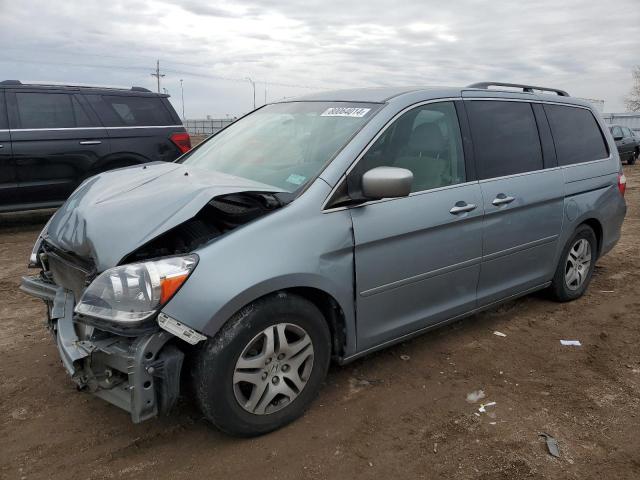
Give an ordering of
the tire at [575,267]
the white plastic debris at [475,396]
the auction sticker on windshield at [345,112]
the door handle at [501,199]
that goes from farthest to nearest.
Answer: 1. the tire at [575,267]
2. the door handle at [501,199]
3. the auction sticker on windshield at [345,112]
4. the white plastic debris at [475,396]

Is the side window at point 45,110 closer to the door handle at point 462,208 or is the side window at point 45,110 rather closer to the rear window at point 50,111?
the rear window at point 50,111

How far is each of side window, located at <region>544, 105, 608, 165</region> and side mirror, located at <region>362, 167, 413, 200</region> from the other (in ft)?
6.91

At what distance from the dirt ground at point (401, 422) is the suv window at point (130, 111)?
433 centimetres

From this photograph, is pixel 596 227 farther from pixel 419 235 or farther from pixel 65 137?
pixel 65 137

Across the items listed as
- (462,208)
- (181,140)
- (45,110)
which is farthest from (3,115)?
(462,208)

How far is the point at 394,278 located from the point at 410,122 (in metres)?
1.00

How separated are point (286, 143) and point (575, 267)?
293 centimetres

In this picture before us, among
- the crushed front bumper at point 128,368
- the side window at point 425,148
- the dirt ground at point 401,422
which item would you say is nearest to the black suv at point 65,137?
the dirt ground at point 401,422

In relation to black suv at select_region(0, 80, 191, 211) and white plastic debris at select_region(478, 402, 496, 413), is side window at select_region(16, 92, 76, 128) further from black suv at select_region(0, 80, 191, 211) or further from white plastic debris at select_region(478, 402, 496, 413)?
white plastic debris at select_region(478, 402, 496, 413)

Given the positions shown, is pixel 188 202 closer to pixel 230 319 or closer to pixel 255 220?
pixel 255 220

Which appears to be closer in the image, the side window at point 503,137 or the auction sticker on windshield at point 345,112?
the auction sticker on windshield at point 345,112

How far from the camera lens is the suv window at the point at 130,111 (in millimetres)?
7656

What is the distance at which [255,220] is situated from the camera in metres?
2.66

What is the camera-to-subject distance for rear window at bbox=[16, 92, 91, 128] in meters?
7.12
